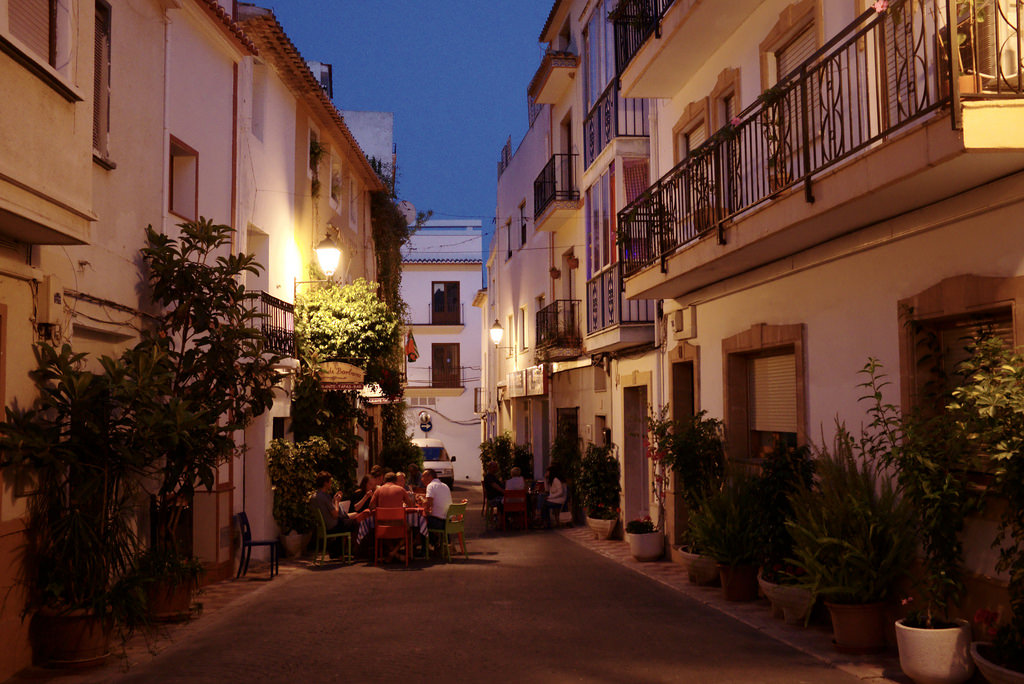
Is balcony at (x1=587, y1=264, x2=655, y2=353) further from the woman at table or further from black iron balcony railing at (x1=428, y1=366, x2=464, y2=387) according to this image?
black iron balcony railing at (x1=428, y1=366, x2=464, y2=387)

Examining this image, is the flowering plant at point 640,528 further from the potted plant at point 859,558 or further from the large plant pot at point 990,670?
the large plant pot at point 990,670

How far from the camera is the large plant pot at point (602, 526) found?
1858 cm

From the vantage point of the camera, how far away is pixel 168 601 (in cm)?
1029

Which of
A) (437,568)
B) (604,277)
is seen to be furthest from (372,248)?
(437,568)

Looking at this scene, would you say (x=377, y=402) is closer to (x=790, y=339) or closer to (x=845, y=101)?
(x=790, y=339)

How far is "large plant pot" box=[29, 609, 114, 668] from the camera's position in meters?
8.22

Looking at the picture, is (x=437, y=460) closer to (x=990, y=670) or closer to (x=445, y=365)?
(x=445, y=365)

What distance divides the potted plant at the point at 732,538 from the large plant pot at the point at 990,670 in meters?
4.16

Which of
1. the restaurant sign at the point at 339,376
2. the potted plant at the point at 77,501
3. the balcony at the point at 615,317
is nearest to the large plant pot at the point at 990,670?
the potted plant at the point at 77,501

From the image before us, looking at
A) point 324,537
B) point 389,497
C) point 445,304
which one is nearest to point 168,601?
point 324,537

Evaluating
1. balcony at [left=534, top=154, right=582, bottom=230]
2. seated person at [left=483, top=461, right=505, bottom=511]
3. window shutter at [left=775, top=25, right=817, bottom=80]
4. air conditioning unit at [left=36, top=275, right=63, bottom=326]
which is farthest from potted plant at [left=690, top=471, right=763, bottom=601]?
balcony at [left=534, top=154, right=582, bottom=230]

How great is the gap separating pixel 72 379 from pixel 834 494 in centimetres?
649

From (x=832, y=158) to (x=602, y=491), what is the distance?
36.5 feet

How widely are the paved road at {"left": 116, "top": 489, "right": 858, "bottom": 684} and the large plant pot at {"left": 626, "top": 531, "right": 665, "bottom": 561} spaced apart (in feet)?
4.06
